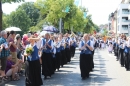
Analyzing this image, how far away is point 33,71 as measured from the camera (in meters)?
10.3

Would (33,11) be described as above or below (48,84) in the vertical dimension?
above

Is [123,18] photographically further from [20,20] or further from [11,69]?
[11,69]

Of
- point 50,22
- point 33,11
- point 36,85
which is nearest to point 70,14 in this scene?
point 50,22

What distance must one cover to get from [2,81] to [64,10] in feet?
83.7

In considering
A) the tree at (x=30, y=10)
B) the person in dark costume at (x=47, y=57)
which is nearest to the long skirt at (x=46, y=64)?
the person in dark costume at (x=47, y=57)

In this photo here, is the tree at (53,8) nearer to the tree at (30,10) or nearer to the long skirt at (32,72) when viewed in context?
the long skirt at (32,72)

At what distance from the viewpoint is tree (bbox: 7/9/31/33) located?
88.5m

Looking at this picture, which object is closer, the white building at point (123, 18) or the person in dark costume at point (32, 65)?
the person in dark costume at point (32, 65)

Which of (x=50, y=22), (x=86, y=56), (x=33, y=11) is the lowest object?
(x=86, y=56)

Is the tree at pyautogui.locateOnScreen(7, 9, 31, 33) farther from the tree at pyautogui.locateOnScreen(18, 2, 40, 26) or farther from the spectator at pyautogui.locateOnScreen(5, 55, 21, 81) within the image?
the spectator at pyautogui.locateOnScreen(5, 55, 21, 81)

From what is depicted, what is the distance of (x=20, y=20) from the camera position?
294ft

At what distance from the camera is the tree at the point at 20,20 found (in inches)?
3484

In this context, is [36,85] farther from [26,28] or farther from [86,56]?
[26,28]

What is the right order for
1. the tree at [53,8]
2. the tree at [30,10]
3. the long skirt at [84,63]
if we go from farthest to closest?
the tree at [30,10]
the tree at [53,8]
the long skirt at [84,63]
